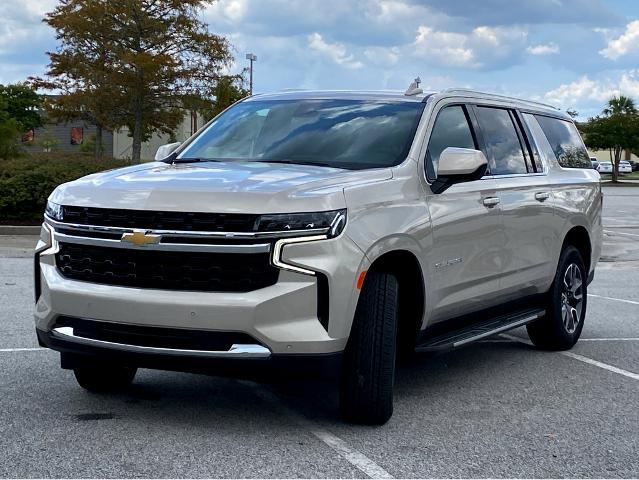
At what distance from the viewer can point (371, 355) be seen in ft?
16.3

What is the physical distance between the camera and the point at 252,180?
500cm

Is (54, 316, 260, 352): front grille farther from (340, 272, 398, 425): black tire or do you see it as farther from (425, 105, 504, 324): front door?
(425, 105, 504, 324): front door

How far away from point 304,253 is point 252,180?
58cm

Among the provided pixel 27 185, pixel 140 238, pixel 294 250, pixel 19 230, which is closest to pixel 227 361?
pixel 294 250

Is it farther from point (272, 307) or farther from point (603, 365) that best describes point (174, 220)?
point (603, 365)

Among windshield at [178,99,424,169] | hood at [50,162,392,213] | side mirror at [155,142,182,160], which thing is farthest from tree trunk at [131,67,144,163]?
hood at [50,162,392,213]

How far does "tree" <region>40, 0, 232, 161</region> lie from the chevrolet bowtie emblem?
104ft

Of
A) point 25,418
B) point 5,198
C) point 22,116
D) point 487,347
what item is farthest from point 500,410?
point 22,116

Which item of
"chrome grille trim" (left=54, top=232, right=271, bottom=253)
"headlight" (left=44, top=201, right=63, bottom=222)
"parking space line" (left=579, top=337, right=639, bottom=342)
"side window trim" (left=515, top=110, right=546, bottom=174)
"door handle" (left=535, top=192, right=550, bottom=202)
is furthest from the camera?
"parking space line" (left=579, top=337, right=639, bottom=342)

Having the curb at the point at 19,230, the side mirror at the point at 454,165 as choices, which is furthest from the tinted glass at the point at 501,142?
the curb at the point at 19,230

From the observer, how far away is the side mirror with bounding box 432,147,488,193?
5.78m

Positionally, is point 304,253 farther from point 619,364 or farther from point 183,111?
point 183,111

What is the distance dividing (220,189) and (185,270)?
0.44 metres

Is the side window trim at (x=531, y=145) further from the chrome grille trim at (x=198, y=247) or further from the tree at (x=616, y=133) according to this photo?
the tree at (x=616, y=133)
